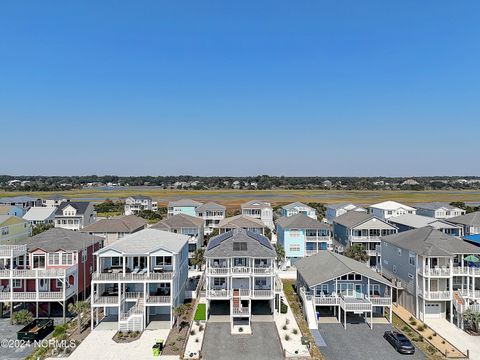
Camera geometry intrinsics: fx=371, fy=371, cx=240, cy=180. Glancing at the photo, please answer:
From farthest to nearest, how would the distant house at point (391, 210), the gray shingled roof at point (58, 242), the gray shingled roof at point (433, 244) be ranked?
the distant house at point (391, 210)
the gray shingled roof at point (58, 242)
the gray shingled roof at point (433, 244)

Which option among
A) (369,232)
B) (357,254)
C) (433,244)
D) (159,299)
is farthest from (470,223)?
(159,299)

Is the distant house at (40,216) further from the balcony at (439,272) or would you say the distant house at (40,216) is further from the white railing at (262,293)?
the balcony at (439,272)

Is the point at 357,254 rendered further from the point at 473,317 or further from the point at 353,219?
the point at 473,317

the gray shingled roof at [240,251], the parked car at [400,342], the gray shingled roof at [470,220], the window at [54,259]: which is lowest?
the parked car at [400,342]

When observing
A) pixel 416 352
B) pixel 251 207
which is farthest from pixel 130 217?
pixel 416 352

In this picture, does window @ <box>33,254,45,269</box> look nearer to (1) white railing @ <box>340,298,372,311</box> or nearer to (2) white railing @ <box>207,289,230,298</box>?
(2) white railing @ <box>207,289,230,298</box>

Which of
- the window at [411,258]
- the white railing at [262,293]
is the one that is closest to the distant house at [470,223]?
the window at [411,258]

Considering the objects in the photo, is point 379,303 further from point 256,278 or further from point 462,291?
point 256,278
